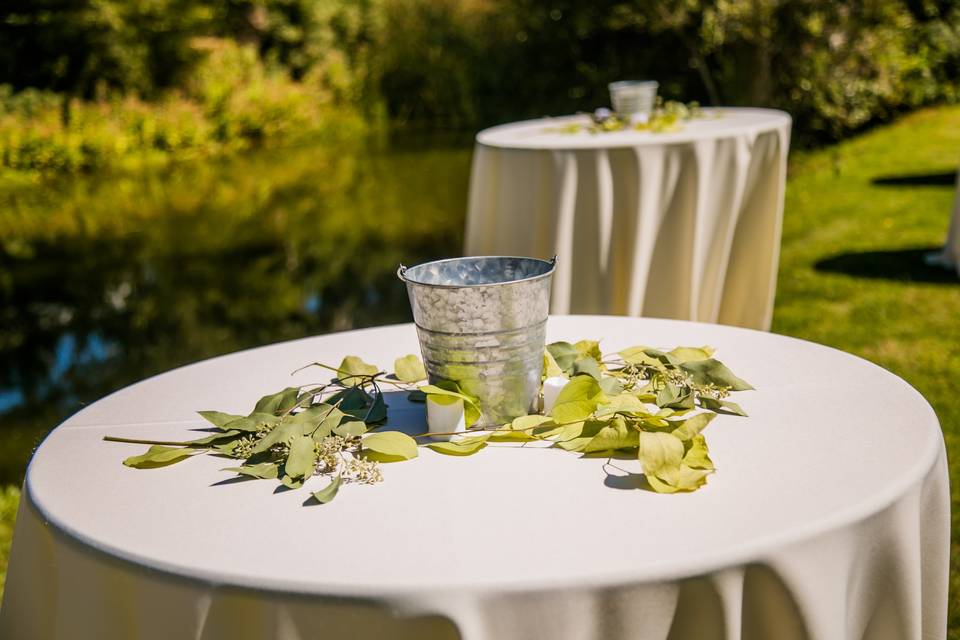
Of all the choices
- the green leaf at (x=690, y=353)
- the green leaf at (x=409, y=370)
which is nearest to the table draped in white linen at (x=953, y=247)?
the green leaf at (x=690, y=353)

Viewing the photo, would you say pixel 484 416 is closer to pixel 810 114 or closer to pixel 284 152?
pixel 810 114

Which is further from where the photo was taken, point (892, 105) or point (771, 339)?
point (892, 105)

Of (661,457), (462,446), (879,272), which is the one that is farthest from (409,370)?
(879,272)

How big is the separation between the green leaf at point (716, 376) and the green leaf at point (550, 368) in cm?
21

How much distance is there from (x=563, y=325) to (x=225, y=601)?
109 centimetres

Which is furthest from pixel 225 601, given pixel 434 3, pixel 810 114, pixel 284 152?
pixel 434 3

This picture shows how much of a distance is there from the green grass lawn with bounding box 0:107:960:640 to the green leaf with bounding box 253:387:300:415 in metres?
0.86

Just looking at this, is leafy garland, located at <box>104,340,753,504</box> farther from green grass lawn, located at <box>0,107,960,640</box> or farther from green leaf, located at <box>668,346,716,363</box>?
green grass lawn, located at <box>0,107,960,640</box>

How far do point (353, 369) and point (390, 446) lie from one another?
40 centimetres

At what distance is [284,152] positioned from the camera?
15859 mm

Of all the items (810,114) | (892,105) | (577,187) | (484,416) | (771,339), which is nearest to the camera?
(484,416)

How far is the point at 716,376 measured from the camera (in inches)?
64.2

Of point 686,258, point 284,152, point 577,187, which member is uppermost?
point 577,187

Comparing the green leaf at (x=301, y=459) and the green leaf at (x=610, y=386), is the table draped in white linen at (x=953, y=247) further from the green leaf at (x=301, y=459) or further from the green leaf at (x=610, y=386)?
the green leaf at (x=301, y=459)
